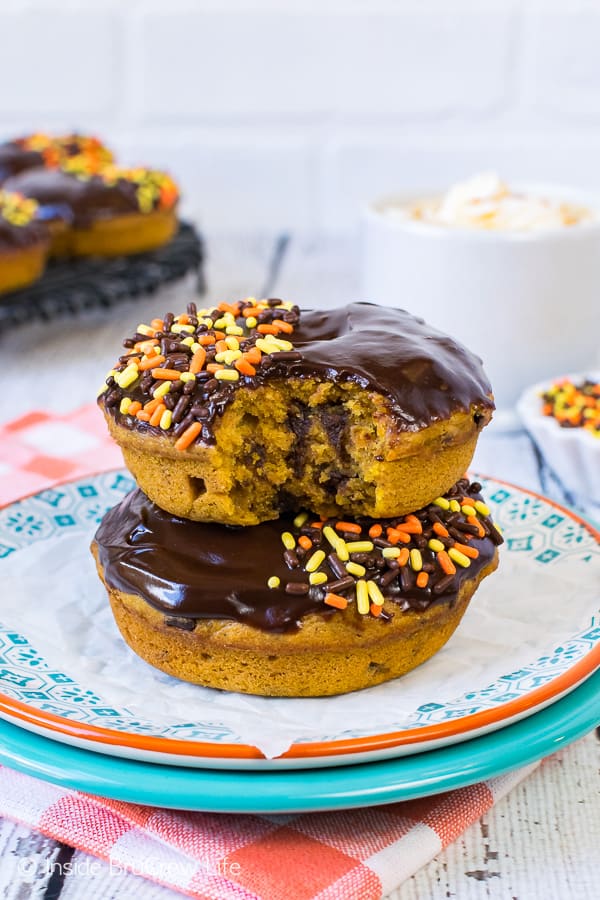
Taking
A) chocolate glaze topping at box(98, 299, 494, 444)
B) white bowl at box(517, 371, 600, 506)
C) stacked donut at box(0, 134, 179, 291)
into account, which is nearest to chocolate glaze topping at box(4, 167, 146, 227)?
stacked donut at box(0, 134, 179, 291)

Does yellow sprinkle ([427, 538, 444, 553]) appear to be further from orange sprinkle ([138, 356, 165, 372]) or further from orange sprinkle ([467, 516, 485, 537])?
orange sprinkle ([138, 356, 165, 372])

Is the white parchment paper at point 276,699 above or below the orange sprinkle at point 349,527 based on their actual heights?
below

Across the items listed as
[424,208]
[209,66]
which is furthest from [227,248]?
[424,208]

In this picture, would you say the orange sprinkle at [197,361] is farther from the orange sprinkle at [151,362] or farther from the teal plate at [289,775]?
the teal plate at [289,775]

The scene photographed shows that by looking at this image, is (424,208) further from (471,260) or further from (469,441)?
(469,441)

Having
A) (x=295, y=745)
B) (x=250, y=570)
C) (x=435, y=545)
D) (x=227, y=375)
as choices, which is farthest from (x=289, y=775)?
(x=227, y=375)

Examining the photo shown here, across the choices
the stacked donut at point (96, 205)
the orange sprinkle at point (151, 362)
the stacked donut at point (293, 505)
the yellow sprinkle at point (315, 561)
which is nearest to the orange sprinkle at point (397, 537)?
the stacked donut at point (293, 505)

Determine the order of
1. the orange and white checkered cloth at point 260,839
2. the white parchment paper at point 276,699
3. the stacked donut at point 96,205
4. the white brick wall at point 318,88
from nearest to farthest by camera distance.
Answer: the orange and white checkered cloth at point 260,839
the white parchment paper at point 276,699
the stacked donut at point 96,205
the white brick wall at point 318,88
